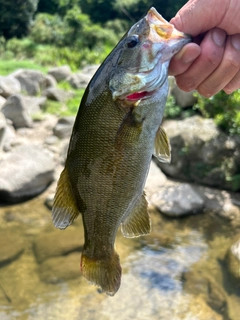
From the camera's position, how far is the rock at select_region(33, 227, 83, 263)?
5684 mm

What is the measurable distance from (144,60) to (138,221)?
860 mm

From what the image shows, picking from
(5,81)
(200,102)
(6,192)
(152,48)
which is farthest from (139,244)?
(5,81)

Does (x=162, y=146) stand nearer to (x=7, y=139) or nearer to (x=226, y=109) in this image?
(x=226, y=109)

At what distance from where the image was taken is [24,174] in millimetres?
7133

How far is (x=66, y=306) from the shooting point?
15.6ft

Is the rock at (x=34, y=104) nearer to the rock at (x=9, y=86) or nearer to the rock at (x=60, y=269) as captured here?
the rock at (x=9, y=86)

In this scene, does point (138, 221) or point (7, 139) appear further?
point (7, 139)

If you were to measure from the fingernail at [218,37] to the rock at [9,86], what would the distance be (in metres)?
10.3

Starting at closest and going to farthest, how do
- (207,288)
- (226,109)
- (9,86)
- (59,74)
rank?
(207,288)
(226,109)
(9,86)
(59,74)

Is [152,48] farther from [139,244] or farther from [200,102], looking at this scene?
[200,102]

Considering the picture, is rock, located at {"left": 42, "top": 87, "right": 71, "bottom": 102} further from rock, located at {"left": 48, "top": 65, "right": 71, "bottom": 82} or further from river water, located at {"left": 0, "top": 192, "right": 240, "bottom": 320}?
river water, located at {"left": 0, "top": 192, "right": 240, "bottom": 320}

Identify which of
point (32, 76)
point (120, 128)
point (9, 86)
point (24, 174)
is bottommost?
point (32, 76)

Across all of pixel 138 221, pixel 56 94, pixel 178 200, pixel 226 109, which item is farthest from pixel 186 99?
pixel 138 221

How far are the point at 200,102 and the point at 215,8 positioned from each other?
6191mm
